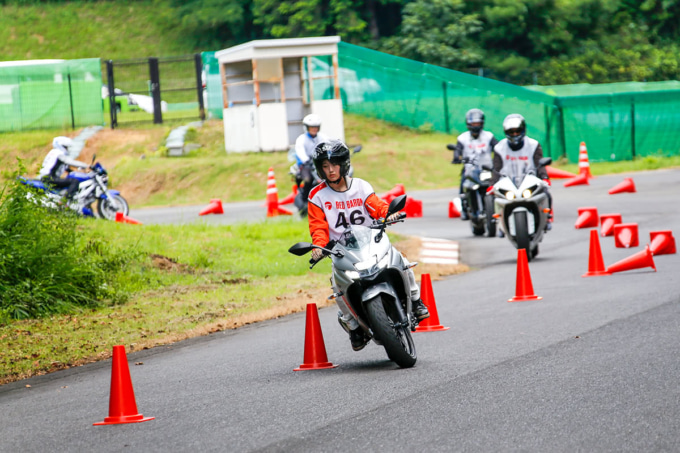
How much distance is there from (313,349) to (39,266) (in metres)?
5.56

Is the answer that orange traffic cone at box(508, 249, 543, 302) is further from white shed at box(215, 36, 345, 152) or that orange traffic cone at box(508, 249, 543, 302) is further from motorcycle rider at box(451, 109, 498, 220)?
white shed at box(215, 36, 345, 152)

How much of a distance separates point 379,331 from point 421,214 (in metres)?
15.1

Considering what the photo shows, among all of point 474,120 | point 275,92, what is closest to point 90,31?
point 275,92

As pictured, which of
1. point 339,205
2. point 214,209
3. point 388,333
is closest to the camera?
point 388,333

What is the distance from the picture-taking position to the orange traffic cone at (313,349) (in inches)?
345

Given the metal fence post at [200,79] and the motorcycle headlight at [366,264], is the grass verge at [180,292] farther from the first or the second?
the metal fence post at [200,79]

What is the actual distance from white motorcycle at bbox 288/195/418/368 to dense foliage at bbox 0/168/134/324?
541 cm

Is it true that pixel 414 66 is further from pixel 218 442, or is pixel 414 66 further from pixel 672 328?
pixel 218 442

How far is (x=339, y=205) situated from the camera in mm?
8914

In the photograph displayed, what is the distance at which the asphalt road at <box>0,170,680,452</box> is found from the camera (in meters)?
6.13

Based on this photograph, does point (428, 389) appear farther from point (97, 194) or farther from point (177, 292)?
point (97, 194)

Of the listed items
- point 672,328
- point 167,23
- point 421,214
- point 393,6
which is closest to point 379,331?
point 672,328

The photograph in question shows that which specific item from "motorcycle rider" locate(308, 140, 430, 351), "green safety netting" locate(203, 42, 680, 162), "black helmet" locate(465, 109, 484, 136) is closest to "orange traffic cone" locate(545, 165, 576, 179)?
"green safety netting" locate(203, 42, 680, 162)

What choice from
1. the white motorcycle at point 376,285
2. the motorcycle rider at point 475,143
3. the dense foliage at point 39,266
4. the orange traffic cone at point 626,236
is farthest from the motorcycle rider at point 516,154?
the white motorcycle at point 376,285
